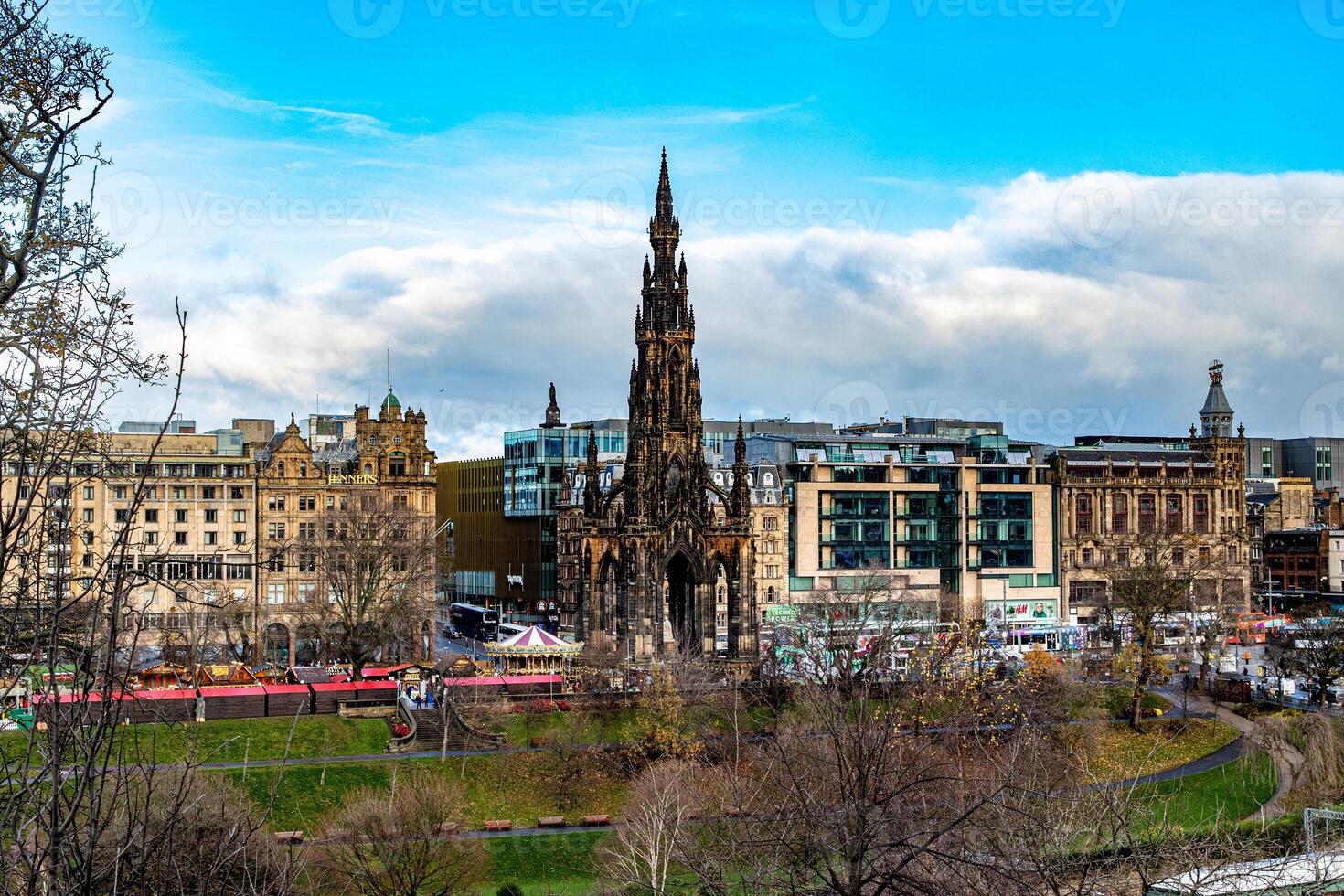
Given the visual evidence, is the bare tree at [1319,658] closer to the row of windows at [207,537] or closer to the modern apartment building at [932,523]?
the modern apartment building at [932,523]

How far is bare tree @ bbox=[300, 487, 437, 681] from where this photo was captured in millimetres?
91062

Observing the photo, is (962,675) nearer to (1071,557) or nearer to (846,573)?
(846,573)

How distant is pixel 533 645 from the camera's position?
A: 279ft

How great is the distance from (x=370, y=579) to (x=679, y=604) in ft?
63.7

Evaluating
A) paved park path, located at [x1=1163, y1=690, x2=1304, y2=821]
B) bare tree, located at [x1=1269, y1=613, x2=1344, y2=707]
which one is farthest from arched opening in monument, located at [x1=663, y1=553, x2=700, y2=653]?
bare tree, located at [x1=1269, y1=613, x2=1344, y2=707]

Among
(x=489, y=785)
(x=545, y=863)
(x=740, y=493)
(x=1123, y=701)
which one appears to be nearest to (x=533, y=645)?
(x=740, y=493)

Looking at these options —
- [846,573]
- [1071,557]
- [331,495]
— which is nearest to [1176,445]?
[1071,557]

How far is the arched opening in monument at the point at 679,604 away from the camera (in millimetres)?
91500

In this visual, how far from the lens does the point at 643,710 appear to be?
74125 mm

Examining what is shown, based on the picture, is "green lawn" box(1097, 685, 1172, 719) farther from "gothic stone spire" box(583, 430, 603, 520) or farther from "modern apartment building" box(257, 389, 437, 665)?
"modern apartment building" box(257, 389, 437, 665)

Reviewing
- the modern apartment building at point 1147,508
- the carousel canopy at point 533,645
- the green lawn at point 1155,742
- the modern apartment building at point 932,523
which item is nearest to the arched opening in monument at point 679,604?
the carousel canopy at point 533,645

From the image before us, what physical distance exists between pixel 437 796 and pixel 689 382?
4480cm

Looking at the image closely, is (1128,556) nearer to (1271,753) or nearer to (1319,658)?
(1319,658)

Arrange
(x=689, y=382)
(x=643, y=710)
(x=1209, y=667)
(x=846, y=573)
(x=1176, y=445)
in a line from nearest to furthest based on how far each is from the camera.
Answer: (x=643, y=710)
(x=689, y=382)
(x=1209, y=667)
(x=846, y=573)
(x=1176, y=445)
